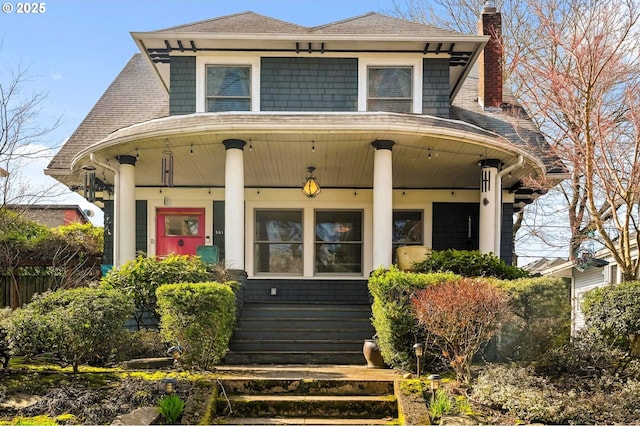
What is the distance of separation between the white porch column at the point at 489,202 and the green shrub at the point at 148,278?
4832 millimetres

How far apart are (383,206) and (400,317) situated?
2.65m

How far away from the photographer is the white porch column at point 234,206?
31.3ft

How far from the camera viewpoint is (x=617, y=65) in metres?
8.48

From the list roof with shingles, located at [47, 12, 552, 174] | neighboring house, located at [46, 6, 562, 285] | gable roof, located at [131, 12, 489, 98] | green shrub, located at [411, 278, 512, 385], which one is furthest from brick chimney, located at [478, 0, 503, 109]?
green shrub, located at [411, 278, 512, 385]

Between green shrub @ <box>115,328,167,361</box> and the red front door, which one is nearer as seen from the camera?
green shrub @ <box>115,328,167,361</box>

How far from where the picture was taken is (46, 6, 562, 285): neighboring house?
31.6ft

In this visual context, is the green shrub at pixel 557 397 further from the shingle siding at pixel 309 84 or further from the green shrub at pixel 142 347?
the shingle siding at pixel 309 84

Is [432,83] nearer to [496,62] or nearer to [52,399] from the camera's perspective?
[496,62]

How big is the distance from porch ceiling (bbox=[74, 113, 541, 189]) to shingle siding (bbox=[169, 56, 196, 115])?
2.96 feet

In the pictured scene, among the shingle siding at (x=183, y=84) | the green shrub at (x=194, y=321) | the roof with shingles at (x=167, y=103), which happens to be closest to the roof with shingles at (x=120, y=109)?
the roof with shingles at (x=167, y=103)

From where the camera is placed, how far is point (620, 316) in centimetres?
745

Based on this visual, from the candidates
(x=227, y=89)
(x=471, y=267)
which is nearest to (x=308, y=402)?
(x=471, y=267)

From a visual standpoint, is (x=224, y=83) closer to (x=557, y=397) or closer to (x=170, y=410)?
(x=170, y=410)

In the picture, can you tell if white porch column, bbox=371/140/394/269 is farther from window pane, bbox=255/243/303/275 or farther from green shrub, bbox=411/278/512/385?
window pane, bbox=255/243/303/275
